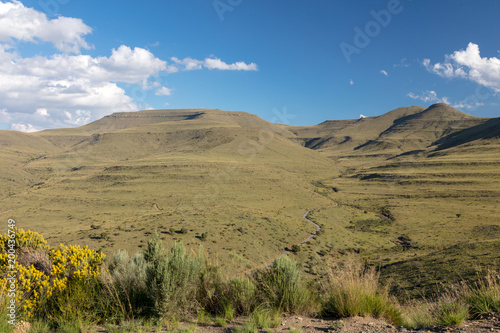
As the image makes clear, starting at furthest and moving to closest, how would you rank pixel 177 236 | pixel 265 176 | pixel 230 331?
pixel 265 176 → pixel 177 236 → pixel 230 331

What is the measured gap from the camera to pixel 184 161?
118000 mm

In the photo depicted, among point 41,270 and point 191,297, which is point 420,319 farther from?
point 41,270

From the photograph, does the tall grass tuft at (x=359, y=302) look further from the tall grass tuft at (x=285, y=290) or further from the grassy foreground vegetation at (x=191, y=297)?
the tall grass tuft at (x=285, y=290)

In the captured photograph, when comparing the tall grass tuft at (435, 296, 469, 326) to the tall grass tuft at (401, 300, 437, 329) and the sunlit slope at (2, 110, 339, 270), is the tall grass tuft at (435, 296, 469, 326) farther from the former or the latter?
the sunlit slope at (2, 110, 339, 270)

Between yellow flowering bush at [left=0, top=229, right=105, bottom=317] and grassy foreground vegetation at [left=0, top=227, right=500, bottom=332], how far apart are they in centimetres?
3

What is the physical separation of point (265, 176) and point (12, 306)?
9740 centimetres

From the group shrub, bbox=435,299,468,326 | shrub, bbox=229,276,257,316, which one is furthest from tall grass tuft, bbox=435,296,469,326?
shrub, bbox=229,276,257,316

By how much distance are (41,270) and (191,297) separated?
411cm

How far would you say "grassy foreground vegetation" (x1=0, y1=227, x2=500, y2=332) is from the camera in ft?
19.7

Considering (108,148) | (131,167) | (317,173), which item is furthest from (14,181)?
(317,173)

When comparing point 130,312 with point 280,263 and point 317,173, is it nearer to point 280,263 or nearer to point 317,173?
point 280,263

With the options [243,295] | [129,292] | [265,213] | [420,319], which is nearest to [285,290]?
[243,295]

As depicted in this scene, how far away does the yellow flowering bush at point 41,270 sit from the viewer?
6605mm

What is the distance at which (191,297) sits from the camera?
23.1 feet
